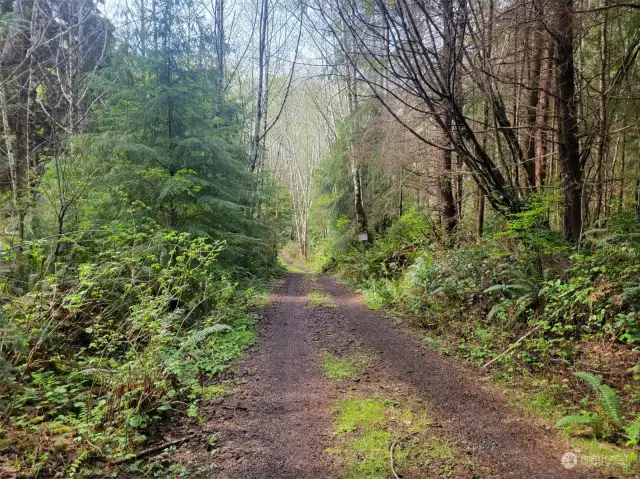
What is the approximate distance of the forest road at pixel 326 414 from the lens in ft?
9.04

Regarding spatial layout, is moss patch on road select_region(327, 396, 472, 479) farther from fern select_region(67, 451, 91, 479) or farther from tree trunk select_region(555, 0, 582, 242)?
tree trunk select_region(555, 0, 582, 242)

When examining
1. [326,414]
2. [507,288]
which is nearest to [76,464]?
[326,414]

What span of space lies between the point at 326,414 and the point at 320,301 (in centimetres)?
593

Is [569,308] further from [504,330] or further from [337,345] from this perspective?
[337,345]

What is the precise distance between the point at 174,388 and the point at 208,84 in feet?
24.4

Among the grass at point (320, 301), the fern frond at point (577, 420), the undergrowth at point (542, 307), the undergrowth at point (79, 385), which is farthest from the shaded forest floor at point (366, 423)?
the grass at point (320, 301)

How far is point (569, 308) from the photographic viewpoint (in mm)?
4770

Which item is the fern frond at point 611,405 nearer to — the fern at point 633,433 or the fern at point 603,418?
the fern at point 603,418

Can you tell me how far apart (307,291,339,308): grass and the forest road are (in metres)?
2.44

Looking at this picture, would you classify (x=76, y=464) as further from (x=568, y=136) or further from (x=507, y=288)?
(x=568, y=136)

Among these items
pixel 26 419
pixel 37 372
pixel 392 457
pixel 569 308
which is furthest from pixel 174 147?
pixel 569 308

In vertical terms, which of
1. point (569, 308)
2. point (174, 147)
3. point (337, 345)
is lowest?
point (337, 345)

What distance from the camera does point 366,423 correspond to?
337cm

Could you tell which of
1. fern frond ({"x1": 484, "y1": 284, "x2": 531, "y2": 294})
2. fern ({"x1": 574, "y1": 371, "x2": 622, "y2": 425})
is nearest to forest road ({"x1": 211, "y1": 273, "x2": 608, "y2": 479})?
fern ({"x1": 574, "y1": 371, "x2": 622, "y2": 425})
